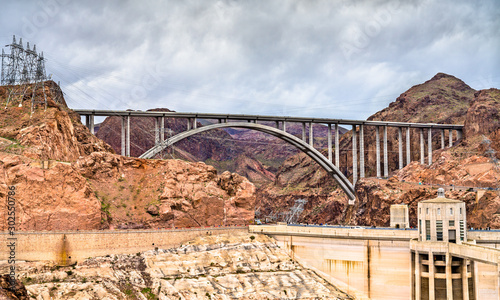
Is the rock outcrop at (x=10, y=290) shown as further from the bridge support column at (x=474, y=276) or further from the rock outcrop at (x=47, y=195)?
the bridge support column at (x=474, y=276)

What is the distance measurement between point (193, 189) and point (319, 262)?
72.2 feet

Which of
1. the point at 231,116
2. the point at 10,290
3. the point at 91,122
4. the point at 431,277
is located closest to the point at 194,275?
the point at 431,277

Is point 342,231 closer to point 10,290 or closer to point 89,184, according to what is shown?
point 89,184

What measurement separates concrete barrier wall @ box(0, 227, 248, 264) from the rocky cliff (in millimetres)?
1127

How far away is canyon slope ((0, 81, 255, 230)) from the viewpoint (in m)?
70.1

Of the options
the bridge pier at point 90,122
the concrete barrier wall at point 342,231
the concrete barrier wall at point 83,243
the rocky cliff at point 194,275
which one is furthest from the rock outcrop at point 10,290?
the bridge pier at point 90,122

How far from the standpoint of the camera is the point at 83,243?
6981 centimetres

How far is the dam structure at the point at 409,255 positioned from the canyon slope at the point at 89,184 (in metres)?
8.63

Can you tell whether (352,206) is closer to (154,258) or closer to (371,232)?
(371,232)

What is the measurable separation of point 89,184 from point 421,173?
259ft

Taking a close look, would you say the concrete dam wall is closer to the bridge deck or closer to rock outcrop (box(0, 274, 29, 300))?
the bridge deck

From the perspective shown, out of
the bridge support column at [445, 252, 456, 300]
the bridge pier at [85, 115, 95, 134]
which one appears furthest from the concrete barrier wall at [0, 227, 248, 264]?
the bridge support column at [445, 252, 456, 300]

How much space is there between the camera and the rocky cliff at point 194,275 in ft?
211

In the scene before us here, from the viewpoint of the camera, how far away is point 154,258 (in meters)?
74.1
